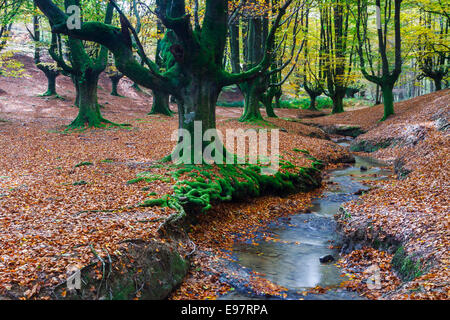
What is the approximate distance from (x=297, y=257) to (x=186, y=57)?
5888mm

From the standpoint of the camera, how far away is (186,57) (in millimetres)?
9328

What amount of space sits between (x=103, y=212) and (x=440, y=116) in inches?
611

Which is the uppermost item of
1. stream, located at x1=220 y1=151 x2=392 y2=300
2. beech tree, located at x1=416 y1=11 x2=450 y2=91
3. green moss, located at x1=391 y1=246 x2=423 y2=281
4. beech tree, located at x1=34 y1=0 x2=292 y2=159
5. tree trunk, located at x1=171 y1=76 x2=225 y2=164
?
A: beech tree, located at x1=416 y1=11 x2=450 y2=91

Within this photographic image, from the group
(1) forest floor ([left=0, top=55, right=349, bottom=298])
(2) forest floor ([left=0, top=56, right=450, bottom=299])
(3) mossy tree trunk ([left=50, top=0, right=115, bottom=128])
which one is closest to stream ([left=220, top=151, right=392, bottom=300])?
(2) forest floor ([left=0, top=56, right=450, bottom=299])

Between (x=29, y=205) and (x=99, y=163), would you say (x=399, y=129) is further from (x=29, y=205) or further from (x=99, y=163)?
(x=29, y=205)

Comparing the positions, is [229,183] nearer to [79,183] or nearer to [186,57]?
[186,57]

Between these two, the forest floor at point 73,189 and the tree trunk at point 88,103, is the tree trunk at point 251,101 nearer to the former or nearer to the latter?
the forest floor at point 73,189

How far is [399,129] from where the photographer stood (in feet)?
56.6

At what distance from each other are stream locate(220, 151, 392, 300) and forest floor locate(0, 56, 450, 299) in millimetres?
285

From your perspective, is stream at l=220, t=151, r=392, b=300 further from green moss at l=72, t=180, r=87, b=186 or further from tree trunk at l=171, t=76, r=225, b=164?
green moss at l=72, t=180, r=87, b=186

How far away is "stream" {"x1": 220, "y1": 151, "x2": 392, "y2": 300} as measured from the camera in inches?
217

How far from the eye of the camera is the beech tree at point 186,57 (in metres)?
8.95
